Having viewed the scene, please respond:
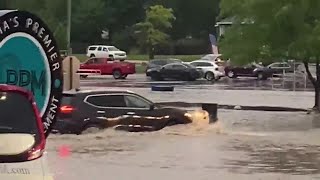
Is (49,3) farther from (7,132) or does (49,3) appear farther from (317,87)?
(7,132)

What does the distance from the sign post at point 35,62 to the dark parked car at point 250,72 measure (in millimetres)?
49750

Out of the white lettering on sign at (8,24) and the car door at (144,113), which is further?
the car door at (144,113)

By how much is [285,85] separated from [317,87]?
21941 millimetres

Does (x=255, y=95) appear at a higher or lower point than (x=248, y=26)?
lower

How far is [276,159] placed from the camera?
16.9 m

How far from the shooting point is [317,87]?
1239 inches

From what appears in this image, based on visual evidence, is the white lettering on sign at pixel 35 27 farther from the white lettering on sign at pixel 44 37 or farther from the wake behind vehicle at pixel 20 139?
the wake behind vehicle at pixel 20 139

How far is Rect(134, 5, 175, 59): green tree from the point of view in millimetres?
85125

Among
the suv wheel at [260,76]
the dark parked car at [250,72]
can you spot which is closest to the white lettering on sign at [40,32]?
the dark parked car at [250,72]

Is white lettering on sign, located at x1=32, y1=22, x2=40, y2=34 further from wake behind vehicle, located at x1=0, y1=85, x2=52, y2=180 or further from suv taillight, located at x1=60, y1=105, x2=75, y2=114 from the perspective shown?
suv taillight, located at x1=60, y1=105, x2=75, y2=114

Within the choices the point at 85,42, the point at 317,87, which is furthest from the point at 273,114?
the point at 85,42

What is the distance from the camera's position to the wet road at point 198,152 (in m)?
14.4

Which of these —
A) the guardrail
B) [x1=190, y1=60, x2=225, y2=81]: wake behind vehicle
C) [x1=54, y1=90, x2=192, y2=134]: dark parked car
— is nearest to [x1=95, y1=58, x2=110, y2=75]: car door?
[x1=190, y1=60, x2=225, y2=81]: wake behind vehicle

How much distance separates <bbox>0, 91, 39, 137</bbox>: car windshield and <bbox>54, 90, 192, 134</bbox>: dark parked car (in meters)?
12.8
